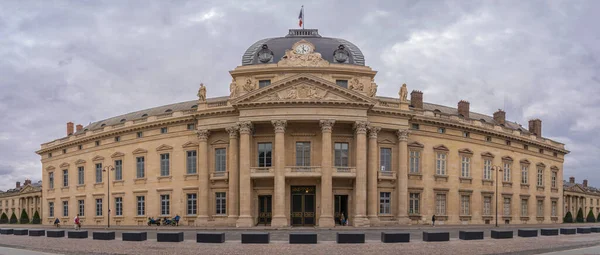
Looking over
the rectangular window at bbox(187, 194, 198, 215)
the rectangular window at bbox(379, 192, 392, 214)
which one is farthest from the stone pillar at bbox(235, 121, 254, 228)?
the rectangular window at bbox(379, 192, 392, 214)

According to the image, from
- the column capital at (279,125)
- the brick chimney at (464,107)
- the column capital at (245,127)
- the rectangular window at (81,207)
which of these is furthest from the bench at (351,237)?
the rectangular window at (81,207)

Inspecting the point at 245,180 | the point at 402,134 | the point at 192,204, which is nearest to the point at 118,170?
the point at 192,204

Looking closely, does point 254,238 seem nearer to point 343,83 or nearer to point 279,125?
point 279,125

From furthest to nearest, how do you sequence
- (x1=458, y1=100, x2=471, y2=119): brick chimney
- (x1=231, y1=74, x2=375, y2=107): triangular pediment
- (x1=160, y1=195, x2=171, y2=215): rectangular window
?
1. (x1=458, y1=100, x2=471, y2=119): brick chimney
2. (x1=160, y1=195, x2=171, y2=215): rectangular window
3. (x1=231, y1=74, x2=375, y2=107): triangular pediment

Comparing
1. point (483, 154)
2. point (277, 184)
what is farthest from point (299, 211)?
point (483, 154)

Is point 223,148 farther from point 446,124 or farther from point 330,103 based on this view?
point 446,124

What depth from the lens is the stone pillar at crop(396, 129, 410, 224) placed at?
203ft

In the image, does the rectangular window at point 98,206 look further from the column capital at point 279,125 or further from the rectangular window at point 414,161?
the rectangular window at point 414,161

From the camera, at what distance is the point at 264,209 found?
61.7 metres

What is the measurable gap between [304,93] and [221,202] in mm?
15306

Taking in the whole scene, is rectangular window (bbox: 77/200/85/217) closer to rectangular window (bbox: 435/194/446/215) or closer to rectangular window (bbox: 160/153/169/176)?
rectangular window (bbox: 160/153/169/176)

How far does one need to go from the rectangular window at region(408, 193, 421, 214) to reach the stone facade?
154 millimetres

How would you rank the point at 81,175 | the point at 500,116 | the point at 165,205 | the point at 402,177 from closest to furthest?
1. the point at 402,177
2. the point at 165,205
3. the point at 81,175
4. the point at 500,116

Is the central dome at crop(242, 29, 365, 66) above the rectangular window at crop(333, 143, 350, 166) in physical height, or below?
above
